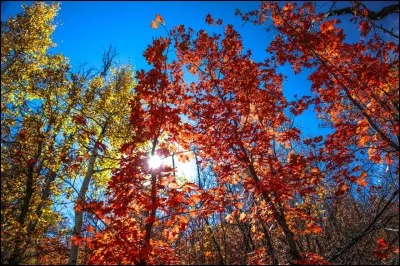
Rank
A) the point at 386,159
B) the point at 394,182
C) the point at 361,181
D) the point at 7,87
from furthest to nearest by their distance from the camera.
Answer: the point at 7,87 < the point at 386,159 < the point at 361,181 < the point at 394,182

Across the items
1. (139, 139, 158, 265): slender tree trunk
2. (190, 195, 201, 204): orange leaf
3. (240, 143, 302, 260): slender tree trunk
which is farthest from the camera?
(240, 143, 302, 260): slender tree trunk

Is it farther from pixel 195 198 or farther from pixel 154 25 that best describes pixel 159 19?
pixel 195 198

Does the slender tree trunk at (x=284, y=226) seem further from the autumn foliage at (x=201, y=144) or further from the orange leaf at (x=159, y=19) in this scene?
the orange leaf at (x=159, y=19)

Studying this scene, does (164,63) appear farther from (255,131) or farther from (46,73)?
(46,73)

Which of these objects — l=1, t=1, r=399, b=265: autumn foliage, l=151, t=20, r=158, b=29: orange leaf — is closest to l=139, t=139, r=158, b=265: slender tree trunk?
l=1, t=1, r=399, b=265: autumn foliage

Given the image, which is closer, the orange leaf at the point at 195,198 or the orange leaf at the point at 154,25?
the orange leaf at the point at 195,198

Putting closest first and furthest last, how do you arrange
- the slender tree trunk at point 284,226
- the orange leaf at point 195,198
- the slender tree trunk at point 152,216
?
the slender tree trunk at point 152,216 < the orange leaf at point 195,198 < the slender tree trunk at point 284,226

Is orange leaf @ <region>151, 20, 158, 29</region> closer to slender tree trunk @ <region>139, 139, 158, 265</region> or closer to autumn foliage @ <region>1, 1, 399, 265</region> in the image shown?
autumn foliage @ <region>1, 1, 399, 265</region>

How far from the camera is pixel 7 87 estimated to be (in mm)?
10008

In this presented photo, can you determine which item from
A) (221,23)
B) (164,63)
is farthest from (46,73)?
(221,23)

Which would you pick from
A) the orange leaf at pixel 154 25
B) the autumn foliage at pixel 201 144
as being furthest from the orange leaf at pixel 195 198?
the orange leaf at pixel 154 25

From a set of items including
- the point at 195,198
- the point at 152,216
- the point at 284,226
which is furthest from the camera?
the point at 284,226

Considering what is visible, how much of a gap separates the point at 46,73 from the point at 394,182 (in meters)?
11.9

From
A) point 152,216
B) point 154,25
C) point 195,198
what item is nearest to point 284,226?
point 195,198
